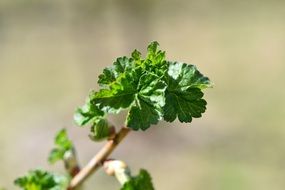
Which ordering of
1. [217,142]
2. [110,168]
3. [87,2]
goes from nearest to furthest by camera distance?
[110,168], [217,142], [87,2]

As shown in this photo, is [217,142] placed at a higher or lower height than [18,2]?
lower

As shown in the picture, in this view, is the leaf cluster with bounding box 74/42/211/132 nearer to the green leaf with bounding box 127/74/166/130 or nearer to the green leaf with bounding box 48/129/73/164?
the green leaf with bounding box 127/74/166/130

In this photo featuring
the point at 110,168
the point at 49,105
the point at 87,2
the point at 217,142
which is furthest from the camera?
the point at 87,2

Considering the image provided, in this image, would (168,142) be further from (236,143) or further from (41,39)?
(41,39)

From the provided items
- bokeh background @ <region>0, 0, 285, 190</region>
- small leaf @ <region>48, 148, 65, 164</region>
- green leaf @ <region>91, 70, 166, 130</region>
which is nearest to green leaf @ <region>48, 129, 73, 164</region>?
small leaf @ <region>48, 148, 65, 164</region>

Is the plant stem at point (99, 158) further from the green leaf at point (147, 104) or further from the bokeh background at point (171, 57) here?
the bokeh background at point (171, 57)

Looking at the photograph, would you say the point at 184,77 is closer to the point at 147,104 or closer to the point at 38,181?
the point at 147,104

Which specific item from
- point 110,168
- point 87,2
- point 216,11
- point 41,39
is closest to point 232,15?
point 216,11
